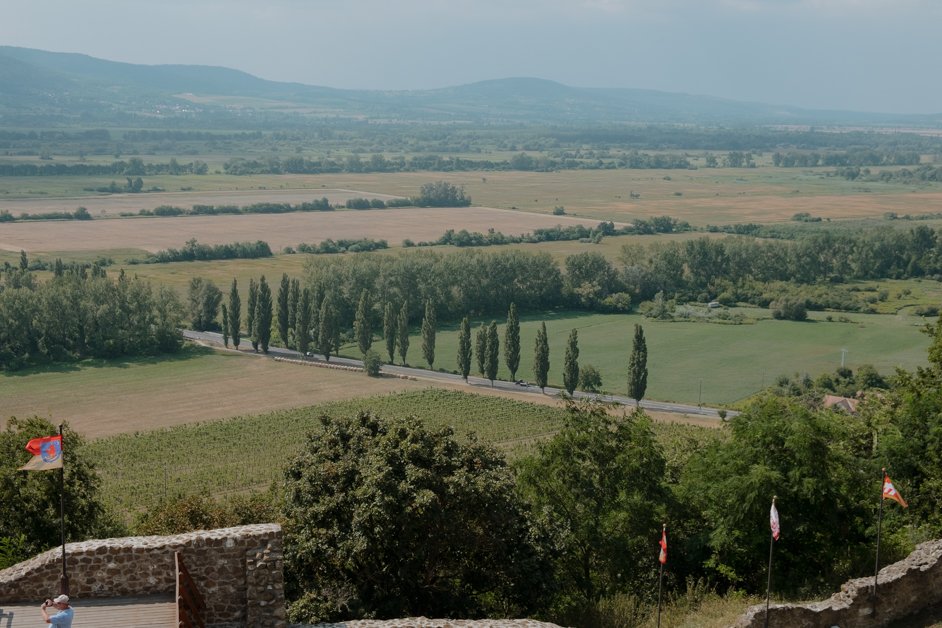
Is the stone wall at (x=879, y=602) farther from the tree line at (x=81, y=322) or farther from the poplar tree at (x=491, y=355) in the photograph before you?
the tree line at (x=81, y=322)

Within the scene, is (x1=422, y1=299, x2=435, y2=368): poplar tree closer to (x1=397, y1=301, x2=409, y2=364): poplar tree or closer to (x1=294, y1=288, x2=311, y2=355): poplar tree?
(x1=397, y1=301, x2=409, y2=364): poplar tree

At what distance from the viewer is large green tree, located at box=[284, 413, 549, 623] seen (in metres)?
20.3

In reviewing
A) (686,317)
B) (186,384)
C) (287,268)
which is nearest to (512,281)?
(686,317)

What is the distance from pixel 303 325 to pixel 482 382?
16.1 metres

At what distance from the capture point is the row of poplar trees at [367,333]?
251ft

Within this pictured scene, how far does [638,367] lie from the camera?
70.2m

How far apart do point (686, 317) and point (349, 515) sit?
85.2 meters

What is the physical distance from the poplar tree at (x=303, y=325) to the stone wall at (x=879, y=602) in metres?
67.8

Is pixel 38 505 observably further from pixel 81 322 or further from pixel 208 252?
pixel 208 252

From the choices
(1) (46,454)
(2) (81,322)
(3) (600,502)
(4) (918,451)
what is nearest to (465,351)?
(2) (81,322)

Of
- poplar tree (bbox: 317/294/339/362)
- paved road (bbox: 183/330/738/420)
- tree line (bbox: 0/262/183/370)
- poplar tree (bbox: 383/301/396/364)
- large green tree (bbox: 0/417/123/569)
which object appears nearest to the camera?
large green tree (bbox: 0/417/123/569)

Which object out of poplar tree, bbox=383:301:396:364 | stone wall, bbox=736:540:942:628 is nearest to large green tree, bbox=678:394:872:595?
stone wall, bbox=736:540:942:628

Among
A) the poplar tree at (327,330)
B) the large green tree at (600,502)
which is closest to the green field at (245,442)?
the poplar tree at (327,330)

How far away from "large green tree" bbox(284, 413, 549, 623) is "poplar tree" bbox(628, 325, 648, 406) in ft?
158
